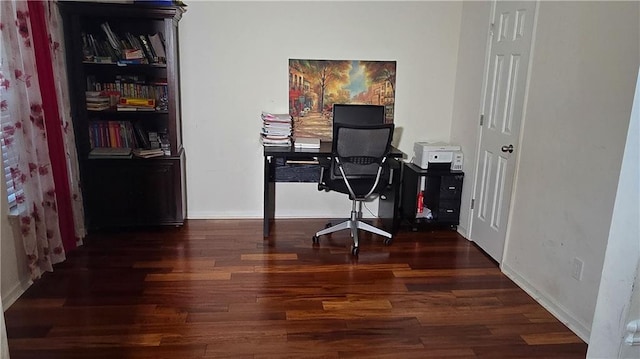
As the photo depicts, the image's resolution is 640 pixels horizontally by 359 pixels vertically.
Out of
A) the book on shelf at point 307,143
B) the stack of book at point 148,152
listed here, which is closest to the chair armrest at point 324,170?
the book on shelf at point 307,143

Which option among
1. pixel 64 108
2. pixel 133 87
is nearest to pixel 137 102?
pixel 133 87

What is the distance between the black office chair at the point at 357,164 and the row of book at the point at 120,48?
5.36 feet

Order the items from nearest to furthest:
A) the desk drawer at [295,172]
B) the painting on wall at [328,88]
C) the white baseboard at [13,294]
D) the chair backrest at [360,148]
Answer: the white baseboard at [13,294]
the chair backrest at [360,148]
the painting on wall at [328,88]
the desk drawer at [295,172]

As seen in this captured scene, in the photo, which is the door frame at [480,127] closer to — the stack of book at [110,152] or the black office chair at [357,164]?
the black office chair at [357,164]

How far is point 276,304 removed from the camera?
2871 millimetres

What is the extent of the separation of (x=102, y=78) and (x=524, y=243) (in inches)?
142

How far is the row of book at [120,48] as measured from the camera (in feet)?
12.5

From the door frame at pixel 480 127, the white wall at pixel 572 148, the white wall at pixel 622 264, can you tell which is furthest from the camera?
the door frame at pixel 480 127

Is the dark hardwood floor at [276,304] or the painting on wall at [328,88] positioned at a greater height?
the painting on wall at [328,88]

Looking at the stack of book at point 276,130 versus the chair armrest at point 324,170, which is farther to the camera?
the stack of book at point 276,130

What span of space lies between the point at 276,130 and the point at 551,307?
8.05 feet

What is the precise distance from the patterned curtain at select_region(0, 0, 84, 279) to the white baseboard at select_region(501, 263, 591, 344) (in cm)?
317

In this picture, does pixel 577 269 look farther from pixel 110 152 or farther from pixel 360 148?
pixel 110 152

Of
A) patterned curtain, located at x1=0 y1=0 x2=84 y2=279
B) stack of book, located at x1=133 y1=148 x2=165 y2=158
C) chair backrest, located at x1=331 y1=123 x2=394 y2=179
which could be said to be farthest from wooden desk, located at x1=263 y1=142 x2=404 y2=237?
patterned curtain, located at x1=0 y1=0 x2=84 y2=279
